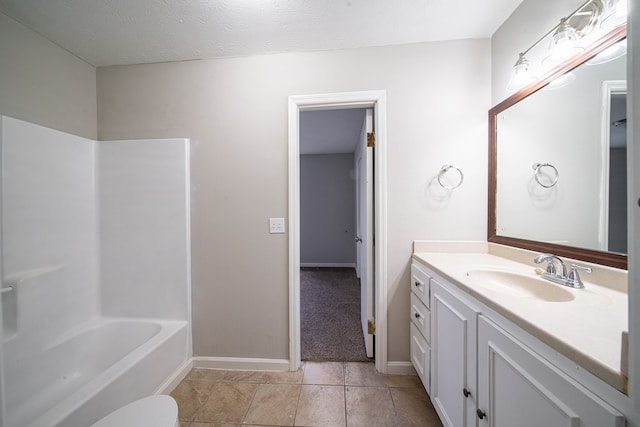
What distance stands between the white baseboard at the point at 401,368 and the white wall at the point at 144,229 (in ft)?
5.14

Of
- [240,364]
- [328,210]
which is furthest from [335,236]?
[240,364]

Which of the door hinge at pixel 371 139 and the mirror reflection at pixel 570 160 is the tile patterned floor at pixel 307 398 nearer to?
the mirror reflection at pixel 570 160

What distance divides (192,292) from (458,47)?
2.63 m

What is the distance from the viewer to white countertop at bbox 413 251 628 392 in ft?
1.51

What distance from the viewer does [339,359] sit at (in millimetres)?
1681

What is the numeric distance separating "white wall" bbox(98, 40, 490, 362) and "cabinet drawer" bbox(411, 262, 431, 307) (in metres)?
0.10

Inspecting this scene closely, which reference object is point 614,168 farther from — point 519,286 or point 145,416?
point 145,416

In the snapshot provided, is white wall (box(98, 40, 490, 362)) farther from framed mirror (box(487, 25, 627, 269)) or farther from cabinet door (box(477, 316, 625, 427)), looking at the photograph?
cabinet door (box(477, 316, 625, 427))

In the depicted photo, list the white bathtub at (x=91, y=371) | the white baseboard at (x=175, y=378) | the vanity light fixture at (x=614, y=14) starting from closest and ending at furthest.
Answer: the vanity light fixture at (x=614, y=14)
the white bathtub at (x=91, y=371)
the white baseboard at (x=175, y=378)

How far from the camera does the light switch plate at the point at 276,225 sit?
159cm

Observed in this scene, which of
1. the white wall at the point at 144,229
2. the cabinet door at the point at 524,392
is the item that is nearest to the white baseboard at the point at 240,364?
the white wall at the point at 144,229

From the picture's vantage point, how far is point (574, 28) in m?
0.94

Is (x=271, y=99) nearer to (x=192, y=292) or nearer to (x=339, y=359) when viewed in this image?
(x=192, y=292)

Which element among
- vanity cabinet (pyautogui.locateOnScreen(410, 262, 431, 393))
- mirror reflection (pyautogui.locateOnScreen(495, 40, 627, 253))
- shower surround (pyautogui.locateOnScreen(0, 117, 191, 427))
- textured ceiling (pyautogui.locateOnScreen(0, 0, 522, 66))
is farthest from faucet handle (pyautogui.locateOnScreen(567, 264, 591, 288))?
shower surround (pyautogui.locateOnScreen(0, 117, 191, 427))
